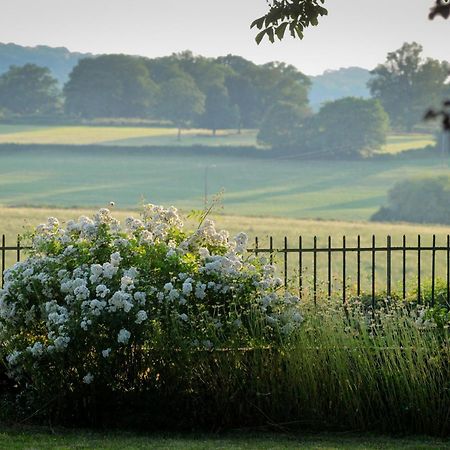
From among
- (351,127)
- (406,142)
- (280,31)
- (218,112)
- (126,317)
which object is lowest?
(126,317)

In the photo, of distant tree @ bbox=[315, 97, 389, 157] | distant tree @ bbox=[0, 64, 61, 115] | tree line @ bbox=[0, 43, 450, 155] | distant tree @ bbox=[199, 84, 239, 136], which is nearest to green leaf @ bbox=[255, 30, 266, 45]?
distant tree @ bbox=[315, 97, 389, 157]

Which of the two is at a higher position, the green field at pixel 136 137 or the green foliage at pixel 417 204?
the green field at pixel 136 137

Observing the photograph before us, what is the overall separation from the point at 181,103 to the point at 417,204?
43.2 m

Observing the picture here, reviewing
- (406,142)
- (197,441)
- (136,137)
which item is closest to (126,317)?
(197,441)

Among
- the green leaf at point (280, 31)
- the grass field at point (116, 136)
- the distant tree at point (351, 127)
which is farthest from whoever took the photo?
the grass field at point (116, 136)

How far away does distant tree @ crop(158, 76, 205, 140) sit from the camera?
117 m

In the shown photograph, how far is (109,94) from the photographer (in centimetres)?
11906

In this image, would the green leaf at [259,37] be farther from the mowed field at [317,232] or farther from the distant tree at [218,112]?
the distant tree at [218,112]

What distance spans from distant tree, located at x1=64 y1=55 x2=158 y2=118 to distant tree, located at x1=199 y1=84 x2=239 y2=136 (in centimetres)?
679

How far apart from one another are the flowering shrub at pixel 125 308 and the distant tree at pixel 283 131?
320 ft

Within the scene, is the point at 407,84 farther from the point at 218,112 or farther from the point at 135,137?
the point at 135,137

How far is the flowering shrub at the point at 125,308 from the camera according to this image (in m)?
7.53

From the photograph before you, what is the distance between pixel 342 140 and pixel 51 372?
97.9 metres

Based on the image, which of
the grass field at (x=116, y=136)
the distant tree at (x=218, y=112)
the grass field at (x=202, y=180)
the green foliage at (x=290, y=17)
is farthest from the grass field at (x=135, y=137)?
the green foliage at (x=290, y=17)
